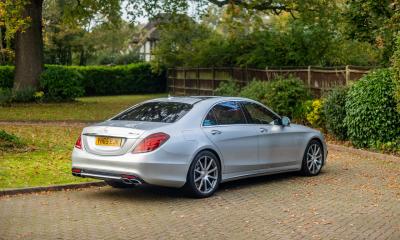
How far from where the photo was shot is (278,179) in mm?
11023

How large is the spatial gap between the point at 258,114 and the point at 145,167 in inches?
112

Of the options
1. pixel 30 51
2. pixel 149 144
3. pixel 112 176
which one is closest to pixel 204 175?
pixel 149 144

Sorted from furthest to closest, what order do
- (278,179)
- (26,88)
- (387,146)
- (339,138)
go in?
(26,88) < (339,138) < (387,146) < (278,179)

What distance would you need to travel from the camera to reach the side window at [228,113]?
386 inches

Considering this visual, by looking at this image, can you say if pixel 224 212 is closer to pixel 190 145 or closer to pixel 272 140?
pixel 190 145

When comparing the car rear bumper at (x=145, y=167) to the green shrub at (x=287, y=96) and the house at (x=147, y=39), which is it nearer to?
the green shrub at (x=287, y=96)

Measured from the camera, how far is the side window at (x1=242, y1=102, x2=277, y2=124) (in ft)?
34.2

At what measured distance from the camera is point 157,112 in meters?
9.59

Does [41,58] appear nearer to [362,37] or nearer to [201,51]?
[201,51]

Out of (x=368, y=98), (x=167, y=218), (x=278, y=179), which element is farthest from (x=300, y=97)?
(x=167, y=218)

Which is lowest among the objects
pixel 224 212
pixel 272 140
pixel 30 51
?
pixel 224 212

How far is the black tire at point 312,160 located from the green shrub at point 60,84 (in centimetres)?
1842

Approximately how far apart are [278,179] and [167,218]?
12.1ft

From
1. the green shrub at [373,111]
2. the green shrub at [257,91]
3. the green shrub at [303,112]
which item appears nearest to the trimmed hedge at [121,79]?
the green shrub at [257,91]
